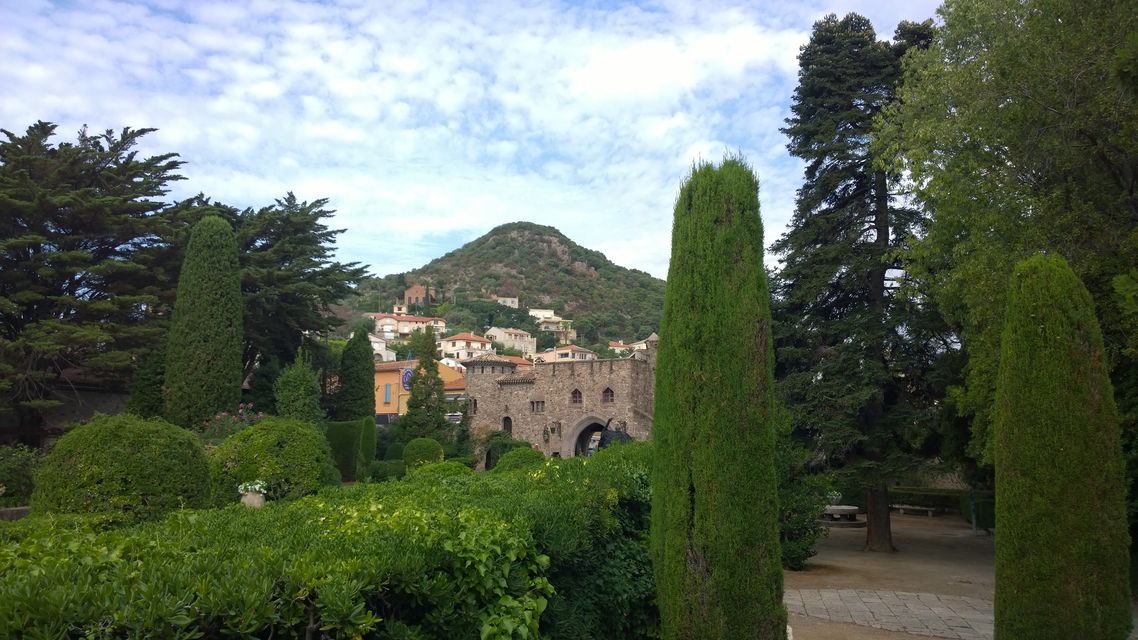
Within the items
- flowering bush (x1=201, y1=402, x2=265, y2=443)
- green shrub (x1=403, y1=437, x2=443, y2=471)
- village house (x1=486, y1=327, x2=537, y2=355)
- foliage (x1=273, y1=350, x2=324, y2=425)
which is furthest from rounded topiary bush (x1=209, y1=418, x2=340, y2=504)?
village house (x1=486, y1=327, x2=537, y2=355)

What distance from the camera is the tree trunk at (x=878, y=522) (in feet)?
50.8

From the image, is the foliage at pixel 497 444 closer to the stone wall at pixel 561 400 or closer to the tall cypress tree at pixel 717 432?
the stone wall at pixel 561 400

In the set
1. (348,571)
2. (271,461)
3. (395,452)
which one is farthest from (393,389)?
(348,571)

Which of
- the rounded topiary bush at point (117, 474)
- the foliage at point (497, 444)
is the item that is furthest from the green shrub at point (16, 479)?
the foliage at point (497, 444)

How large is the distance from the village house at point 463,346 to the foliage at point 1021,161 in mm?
64760

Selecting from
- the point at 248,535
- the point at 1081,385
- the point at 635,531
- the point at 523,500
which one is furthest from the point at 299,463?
the point at 1081,385

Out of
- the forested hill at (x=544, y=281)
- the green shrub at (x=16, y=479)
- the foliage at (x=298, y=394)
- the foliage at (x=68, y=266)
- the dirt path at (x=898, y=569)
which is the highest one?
the forested hill at (x=544, y=281)

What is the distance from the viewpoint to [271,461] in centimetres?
999

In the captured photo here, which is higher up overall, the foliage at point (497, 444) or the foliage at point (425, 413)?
the foliage at point (425, 413)

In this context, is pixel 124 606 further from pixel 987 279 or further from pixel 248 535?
pixel 987 279

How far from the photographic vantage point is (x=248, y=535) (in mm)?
3391

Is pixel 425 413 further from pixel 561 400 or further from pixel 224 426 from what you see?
pixel 224 426

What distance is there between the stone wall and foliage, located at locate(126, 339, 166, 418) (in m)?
17.3

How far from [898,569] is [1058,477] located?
8.18 meters
